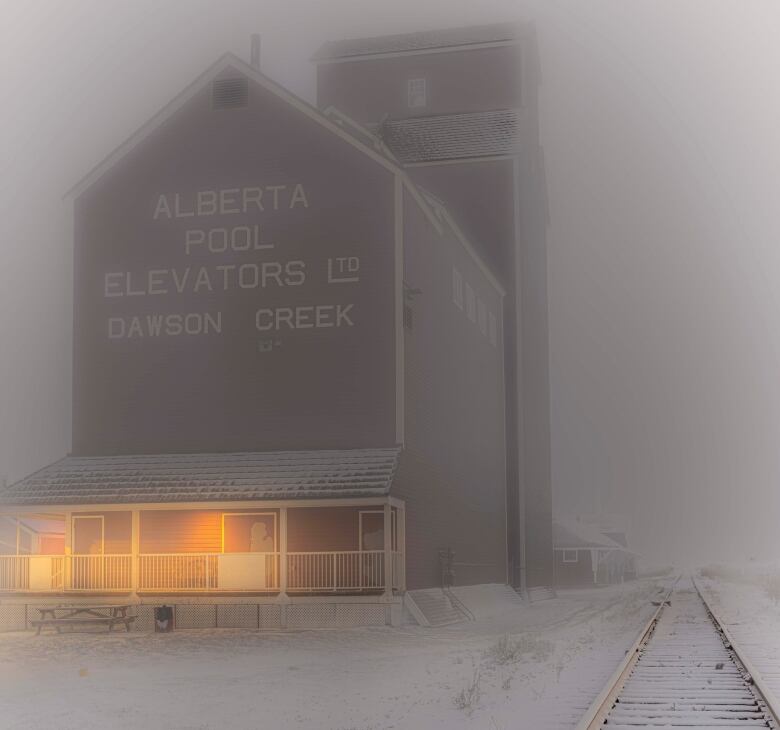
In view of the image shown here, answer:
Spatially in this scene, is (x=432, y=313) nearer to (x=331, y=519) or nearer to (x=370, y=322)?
(x=370, y=322)

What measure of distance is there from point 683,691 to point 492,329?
29.0 metres

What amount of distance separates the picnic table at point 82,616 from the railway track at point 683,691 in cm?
1193

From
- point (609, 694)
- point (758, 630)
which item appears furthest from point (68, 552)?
point (609, 694)

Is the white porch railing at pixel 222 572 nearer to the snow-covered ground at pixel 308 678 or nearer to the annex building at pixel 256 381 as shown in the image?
the annex building at pixel 256 381

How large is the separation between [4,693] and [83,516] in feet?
52.5

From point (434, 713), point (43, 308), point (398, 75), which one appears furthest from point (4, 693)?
point (398, 75)

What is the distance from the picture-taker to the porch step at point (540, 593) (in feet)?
155

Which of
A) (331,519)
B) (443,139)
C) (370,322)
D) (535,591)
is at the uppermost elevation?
(443,139)

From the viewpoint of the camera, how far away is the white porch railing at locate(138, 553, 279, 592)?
3072cm

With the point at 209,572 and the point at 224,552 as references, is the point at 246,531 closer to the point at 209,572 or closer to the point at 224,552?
the point at 224,552

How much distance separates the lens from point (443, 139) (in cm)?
4700

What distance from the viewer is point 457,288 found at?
3891 cm

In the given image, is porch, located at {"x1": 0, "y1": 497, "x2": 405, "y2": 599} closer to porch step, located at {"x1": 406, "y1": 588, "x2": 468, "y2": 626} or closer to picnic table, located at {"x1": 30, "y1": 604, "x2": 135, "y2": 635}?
picnic table, located at {"x1": 30, "y1": 604, "x2": 135, "y2": 635}

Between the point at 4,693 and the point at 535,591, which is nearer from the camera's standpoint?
the point at 4,693
